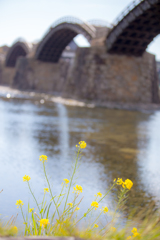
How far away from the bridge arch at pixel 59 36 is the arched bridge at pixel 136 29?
6.64 m

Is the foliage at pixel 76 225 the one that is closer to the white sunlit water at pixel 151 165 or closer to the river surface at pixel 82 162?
the river surface at pixel 82 162

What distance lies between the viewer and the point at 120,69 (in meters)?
32.2

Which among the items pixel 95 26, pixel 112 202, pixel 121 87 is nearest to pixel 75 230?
pixel 112 202

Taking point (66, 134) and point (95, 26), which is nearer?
point (66, 134)

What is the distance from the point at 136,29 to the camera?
29.0 meters

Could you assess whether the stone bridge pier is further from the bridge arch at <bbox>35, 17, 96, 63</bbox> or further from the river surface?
the river surface

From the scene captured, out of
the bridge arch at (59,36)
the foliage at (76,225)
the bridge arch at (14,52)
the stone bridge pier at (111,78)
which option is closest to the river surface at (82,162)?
the foliage at (76,225)

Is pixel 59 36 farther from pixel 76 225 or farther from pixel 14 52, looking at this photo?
pixel 76 225

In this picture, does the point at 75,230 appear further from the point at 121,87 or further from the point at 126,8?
the point at 121,87

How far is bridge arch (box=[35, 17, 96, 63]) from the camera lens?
39219mm

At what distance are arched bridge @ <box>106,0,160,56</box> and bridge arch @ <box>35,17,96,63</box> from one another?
21.8 feet

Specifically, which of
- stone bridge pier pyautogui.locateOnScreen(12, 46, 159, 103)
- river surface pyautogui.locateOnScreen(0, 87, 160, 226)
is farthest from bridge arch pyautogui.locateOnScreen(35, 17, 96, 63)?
river surface pyautogui.locateOnScreen(0, 87, 160, 226)

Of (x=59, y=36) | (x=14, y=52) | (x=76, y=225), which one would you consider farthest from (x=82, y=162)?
(x=14, y=52)

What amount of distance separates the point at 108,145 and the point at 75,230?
791cm
